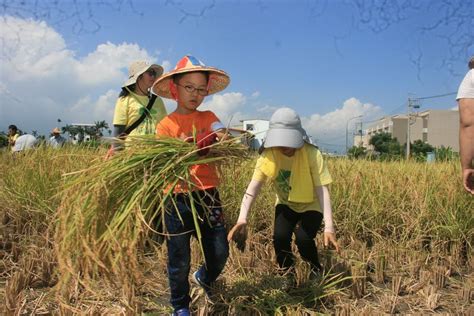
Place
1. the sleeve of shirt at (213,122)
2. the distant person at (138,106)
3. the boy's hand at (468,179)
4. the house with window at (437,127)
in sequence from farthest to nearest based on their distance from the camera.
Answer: the house with window at (437,127), the distant person at (138,106), the boy's hand at (468,179), the sleeve of shirt at (213,122)

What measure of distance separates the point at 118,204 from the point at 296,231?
46.5 inches

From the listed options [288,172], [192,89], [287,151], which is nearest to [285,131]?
[287,151]

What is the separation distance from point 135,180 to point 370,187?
8.56ft

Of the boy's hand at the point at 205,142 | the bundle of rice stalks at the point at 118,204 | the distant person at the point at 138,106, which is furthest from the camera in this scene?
the distant person at the point at 138,106

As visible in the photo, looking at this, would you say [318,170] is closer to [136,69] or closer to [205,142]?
[205,142]

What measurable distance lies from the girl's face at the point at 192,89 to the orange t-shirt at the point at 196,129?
0.06 meters

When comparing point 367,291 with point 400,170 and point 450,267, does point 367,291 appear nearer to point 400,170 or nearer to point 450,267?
point 450,267

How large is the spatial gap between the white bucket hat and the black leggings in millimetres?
464

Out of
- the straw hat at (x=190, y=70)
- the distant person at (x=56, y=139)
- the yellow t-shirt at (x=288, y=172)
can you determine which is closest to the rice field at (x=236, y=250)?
the yellow t-shirt at (x=288, y=172)

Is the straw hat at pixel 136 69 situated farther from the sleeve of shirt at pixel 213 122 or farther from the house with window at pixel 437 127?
the house with window at pixel 437 127

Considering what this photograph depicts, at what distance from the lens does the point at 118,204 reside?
1.84 meters

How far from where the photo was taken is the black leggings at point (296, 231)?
2.54m

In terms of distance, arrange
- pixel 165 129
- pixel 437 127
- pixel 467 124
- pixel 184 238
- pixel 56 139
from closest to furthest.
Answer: pixel 184 238 → pixel 165 129 → pixel 467 124 → pixel 56 139 → pixel 437 127

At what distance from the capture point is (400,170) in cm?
480
